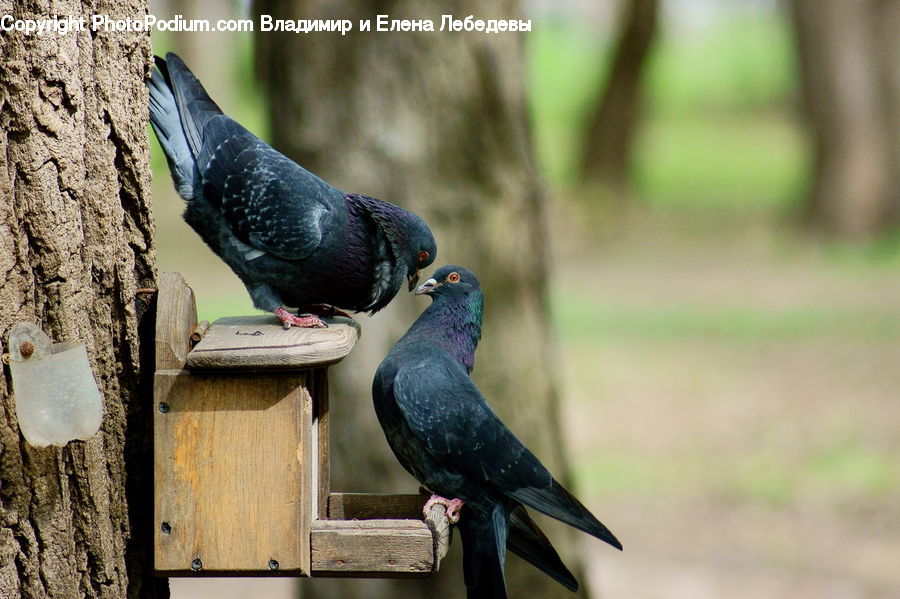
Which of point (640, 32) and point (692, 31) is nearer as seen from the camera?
point (640, 32)

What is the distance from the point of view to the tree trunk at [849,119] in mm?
16391

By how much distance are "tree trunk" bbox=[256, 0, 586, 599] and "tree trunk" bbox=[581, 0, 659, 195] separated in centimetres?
1553

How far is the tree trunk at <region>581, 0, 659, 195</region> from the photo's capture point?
20562 millimetres

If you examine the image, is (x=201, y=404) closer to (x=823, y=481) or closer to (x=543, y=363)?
(x=543, y=363)

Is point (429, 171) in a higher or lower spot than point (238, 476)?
higher

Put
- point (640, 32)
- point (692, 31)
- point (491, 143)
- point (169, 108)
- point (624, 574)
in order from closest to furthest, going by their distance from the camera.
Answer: point (169, 108) → point (491, 143) → point (624, 574) → point (640, 32) → point (692, 31)

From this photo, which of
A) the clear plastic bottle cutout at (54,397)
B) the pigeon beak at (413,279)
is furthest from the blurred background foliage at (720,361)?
the clear plastic bottle cutout at (54,397)

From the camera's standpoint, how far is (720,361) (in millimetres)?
11672

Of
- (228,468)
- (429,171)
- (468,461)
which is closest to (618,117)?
(429,171)

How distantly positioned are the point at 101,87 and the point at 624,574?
599 cm

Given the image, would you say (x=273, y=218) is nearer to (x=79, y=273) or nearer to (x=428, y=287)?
(x=428, y=287)

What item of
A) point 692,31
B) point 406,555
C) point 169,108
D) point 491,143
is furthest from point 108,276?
point 692,31

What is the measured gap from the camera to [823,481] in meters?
8.61

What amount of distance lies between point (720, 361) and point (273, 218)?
360 inches
